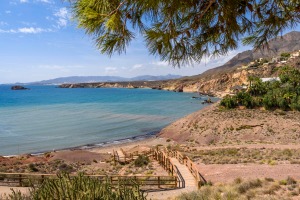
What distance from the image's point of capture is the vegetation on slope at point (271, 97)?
146ft

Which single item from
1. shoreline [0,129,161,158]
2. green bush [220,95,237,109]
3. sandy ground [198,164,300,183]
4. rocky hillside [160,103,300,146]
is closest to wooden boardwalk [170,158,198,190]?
sandy ground [198,164,300,183]

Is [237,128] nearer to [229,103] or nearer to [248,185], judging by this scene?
[229,103]

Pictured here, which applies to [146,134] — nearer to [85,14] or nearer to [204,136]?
[204,136]

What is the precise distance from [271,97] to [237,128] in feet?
35.3

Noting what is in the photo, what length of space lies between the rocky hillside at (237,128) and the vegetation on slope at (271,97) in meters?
1.85

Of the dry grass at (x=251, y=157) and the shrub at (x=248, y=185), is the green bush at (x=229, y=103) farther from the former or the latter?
the shrub at (x=248, y=185)

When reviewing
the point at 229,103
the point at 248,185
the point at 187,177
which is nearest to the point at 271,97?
the point at 229,103

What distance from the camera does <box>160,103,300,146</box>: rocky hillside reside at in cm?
3609

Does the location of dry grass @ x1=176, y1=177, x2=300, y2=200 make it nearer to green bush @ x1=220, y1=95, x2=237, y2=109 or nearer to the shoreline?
the shoreline

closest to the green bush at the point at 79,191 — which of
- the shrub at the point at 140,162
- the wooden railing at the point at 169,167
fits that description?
the wooden railing at the point at 169,167

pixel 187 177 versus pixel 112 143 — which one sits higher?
pixel 187 177

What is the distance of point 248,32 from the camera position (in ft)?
16.9

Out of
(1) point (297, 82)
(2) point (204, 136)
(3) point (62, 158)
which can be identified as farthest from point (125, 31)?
(1) point (297, 82)

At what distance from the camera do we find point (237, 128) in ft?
129
